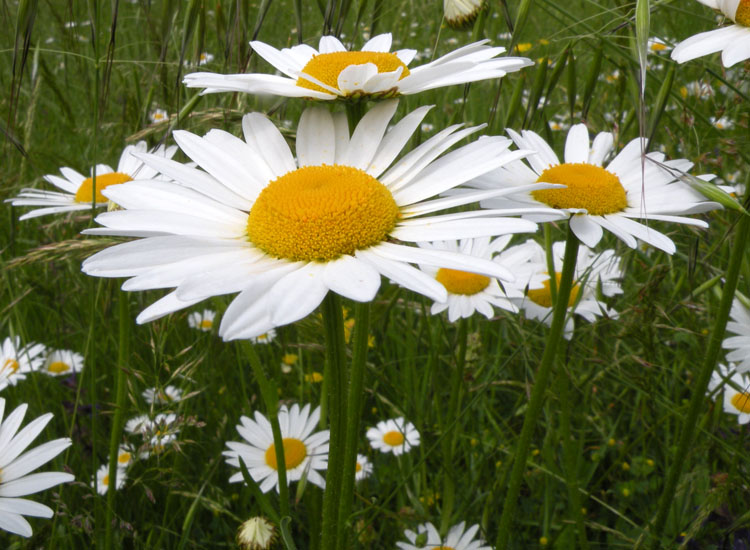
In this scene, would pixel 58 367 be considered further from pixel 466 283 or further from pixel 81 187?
pixel 466 283

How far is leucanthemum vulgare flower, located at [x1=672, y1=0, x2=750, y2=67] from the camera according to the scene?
44.6 inches

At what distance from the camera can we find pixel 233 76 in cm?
103

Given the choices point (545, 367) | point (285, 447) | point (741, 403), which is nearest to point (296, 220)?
point (545, 367)

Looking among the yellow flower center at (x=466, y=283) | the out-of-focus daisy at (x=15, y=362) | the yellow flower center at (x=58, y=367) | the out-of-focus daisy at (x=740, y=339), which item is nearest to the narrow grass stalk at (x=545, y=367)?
the out-of-focus daisy at (x=740, y=339)

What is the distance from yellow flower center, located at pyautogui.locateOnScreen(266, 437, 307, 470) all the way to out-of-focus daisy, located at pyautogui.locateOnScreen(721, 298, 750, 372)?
1052mm

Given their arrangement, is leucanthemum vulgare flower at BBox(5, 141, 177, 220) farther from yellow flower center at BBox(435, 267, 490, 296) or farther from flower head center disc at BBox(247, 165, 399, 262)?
flower head center disc at BBox(247, 165, 399, 262)

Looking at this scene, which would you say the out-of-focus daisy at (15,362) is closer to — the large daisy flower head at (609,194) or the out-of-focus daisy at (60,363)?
the out-of-focus daisy at (60,363)

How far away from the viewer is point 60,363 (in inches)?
93.9

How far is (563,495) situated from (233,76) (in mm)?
1487

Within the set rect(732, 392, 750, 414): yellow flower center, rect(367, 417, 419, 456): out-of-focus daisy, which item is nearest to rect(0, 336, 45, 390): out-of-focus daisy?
rect(367, 417, 419, 456): out-of-focus daisy

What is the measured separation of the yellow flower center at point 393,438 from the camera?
6.86 feet

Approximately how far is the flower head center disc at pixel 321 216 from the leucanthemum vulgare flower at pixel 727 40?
0.59m

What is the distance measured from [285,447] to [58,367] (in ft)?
3.29

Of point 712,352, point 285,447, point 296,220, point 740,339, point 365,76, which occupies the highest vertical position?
point 365,76
